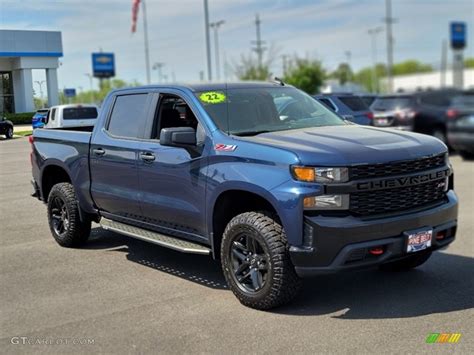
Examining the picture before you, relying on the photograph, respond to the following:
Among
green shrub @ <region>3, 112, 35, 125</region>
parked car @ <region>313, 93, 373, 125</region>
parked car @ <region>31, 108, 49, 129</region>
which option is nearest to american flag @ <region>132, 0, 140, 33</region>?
parked car @ <region>31, 108, 49, 129</region>

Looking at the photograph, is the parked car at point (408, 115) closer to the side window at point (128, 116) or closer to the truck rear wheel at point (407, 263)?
the truck rear wheel at point (407, 263)

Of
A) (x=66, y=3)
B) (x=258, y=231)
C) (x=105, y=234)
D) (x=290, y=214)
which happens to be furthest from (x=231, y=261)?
(x=66, y=3)

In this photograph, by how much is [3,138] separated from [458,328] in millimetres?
5351

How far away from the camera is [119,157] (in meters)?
6.17

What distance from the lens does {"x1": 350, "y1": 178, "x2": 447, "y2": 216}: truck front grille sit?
455 centimetres

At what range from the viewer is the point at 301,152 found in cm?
457

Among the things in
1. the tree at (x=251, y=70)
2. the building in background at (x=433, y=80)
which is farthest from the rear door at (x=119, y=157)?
the tree at (x=251, y=70)

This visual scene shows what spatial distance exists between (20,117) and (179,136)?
2.93m

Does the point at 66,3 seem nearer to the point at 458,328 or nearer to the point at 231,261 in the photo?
the point at 231,261

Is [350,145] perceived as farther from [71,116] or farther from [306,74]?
[306,74]

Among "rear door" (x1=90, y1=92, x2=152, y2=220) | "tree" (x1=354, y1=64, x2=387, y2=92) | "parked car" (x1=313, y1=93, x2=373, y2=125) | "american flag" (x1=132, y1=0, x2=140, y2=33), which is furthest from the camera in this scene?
"parked car" (x1=313, y1=93, x2=373, y2=125)

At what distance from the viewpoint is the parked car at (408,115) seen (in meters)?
15.2

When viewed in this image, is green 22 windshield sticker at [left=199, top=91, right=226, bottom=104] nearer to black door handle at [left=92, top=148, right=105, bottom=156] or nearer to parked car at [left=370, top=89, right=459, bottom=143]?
black door handle at [left=92, top=148, right=105, bottom=156]

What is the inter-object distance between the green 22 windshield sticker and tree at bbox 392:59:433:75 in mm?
2882
